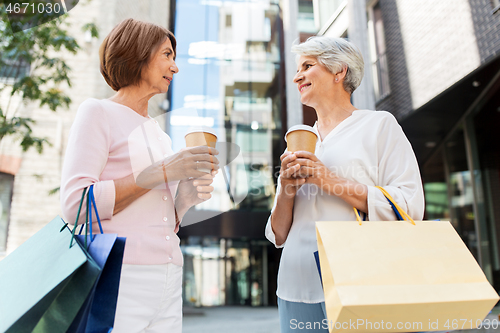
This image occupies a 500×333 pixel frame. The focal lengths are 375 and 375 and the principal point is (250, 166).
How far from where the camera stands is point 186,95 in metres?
11.2

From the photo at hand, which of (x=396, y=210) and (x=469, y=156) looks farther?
(x=469, y=156)

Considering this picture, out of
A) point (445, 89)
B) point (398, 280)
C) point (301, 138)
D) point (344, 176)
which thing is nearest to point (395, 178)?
point (344, 176)

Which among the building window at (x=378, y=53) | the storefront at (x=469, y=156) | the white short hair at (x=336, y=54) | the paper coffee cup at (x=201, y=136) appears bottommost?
the paper coffee cup at (x=201, y=136)

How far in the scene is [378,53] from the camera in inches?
359

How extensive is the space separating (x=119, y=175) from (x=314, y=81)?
89cm

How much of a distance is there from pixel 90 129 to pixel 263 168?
10819mm

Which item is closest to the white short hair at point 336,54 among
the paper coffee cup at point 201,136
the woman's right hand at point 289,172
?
the woman's right hand at point 289,172

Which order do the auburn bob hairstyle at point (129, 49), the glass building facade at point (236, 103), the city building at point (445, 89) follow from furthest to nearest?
1. the glass building facade at point (236, 103)
2. the city building at point (445, 89)
3. the auburn bob hairstyle at point (129, 49)

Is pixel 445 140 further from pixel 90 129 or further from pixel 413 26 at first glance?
pixel 90 129

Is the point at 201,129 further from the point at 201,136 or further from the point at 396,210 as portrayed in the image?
the point at 396,210

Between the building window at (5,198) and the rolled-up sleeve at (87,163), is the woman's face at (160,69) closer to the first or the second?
the rolled-up sleeve at (87,163)

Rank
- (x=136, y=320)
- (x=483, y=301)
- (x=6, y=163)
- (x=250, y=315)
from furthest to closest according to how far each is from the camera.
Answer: (x=250, y=315)
(x=6, y=163)
(x=136, y=320)
(x=483, y=301)

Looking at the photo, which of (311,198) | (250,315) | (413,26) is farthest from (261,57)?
(311,198)

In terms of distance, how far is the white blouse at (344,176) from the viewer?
4.44 feet
